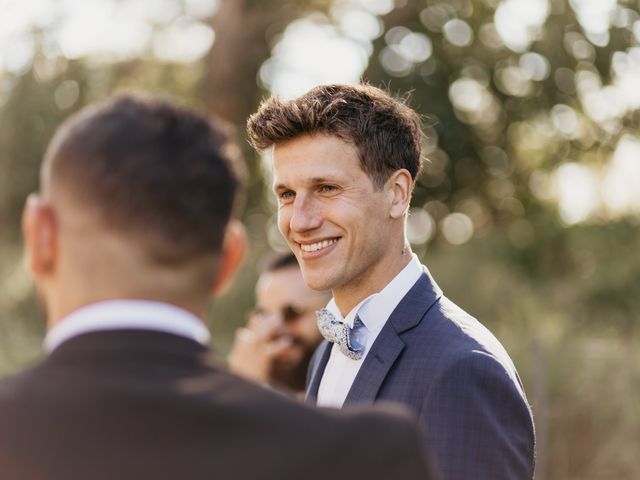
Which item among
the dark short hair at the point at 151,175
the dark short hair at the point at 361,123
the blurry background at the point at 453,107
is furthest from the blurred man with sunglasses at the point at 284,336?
the blurry background at the point at 453,107

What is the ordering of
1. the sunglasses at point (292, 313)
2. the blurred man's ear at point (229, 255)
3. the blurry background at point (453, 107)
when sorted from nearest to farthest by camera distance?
the blurred man's ear at point (229, 255) < the sunglasses at point (292, 313) < the blurry background at point (453, 107)

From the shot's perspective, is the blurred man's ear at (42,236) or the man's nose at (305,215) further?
the man's nose at (305,215)

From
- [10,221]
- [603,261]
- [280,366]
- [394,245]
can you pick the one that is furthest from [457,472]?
[10,221]

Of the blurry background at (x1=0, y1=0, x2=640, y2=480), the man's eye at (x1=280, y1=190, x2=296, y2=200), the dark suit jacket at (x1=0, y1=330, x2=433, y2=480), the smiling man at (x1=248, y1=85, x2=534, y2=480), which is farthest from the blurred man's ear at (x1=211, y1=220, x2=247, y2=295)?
the blurry background at (x1=0, y1=0, x2=640, y2=480)

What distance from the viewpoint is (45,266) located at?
1.49 meters

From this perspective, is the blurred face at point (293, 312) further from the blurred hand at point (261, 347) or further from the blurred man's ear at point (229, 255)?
the blurred man's ear at point (229, 255)

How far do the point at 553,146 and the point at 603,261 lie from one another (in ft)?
5.74

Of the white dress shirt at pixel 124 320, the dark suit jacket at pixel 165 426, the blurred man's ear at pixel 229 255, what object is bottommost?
the dark suit jacket at pixel 165 426

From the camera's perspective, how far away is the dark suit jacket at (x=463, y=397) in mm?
2369

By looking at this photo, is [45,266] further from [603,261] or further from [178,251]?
[603,261]

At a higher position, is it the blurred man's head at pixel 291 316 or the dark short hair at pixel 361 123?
the dark short hair at pixel 361 123

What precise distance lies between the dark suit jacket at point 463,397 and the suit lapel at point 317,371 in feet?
1.21

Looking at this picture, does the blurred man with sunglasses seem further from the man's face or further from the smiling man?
the man's face

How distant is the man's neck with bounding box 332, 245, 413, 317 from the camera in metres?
2.95
